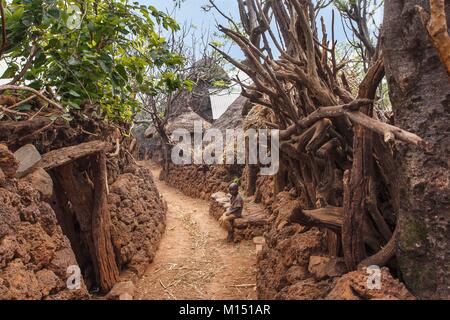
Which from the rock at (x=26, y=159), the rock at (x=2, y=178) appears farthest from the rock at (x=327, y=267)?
the rock at (x=26, y=159)

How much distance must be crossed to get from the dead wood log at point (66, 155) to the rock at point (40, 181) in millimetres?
240

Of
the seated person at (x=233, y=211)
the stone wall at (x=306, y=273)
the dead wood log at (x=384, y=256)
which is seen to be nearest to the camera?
the stone wall at (x=306, y=273)

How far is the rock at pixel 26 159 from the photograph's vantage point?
268 centimetres

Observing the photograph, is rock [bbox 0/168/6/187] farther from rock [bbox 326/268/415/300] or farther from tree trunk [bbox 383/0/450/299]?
tree trunk [bbox 383/0/450/299]

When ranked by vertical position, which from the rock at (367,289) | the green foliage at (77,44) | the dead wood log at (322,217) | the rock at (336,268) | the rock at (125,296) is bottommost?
the rock at (125,296)

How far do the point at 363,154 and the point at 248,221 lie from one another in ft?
15.3

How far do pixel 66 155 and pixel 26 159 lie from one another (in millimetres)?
516

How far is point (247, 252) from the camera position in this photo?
5.96m

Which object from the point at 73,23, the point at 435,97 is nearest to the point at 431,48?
the point at 435,97

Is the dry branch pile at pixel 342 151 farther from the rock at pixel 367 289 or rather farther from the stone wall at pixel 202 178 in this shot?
the stone wall at pixel 202 178

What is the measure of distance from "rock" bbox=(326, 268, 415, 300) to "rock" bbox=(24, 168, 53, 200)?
7.25 feet

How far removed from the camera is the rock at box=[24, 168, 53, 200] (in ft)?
8.59

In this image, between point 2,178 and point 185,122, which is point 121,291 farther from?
point 185,122

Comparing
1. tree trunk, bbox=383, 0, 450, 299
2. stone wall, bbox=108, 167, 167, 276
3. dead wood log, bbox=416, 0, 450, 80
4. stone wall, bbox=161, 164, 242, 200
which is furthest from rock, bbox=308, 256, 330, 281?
stone wall, bbox=161, 164, 242, 200
